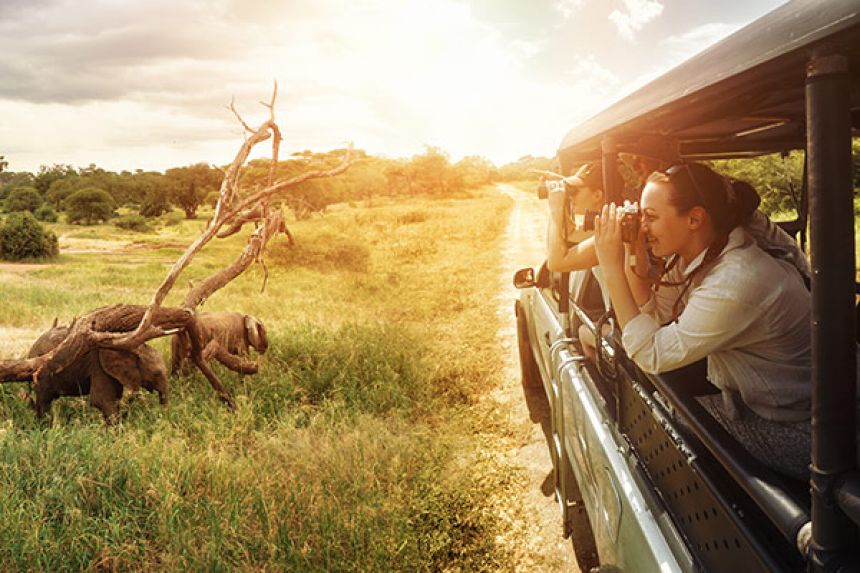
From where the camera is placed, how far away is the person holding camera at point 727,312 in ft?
5.39

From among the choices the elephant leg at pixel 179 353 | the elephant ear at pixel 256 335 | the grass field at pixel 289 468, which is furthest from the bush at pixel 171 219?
the elephant leg at pixel 179 353

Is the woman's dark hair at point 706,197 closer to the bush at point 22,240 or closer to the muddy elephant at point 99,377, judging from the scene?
the muddy elephant at point 99,377

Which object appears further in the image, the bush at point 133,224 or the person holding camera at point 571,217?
the bush at point 133,224

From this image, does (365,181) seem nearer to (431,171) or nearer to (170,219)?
(431,171)

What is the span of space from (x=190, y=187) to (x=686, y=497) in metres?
53.4

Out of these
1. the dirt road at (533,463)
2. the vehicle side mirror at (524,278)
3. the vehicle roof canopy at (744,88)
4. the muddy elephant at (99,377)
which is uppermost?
the vehicle roof canopy at (744,88)

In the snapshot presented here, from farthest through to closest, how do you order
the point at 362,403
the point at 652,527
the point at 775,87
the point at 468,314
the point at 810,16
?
the point at 468,314, the point at 362,403, the point at 652,527, the point at 775,87, the point at 810,16

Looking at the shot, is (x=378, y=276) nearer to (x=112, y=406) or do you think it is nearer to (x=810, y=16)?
(x=112, y=406)

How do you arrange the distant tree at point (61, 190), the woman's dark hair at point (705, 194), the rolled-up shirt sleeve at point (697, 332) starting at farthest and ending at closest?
1. the distant tree at point (61, 190)
2. the woman's dark hair at point (705, 194)
3. the rolled-up shirt sleeve at point (697, 332)

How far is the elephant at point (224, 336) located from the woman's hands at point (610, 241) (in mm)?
4287

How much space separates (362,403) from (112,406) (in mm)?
2067

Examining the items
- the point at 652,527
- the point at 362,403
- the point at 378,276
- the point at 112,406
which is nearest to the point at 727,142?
the point at 652,527

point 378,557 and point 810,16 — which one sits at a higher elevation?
point 810,16

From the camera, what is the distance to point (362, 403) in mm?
5152
